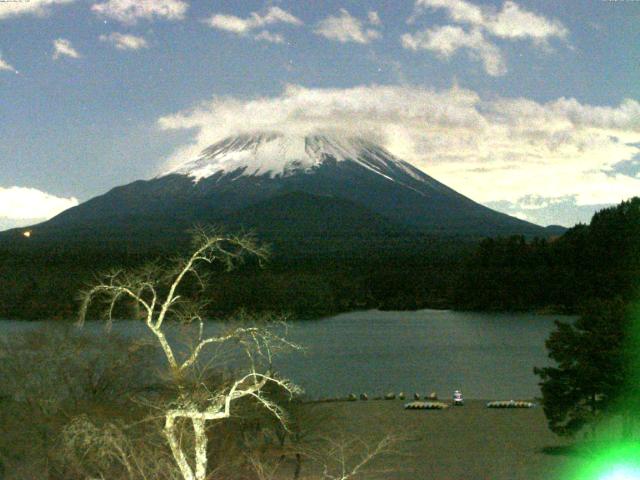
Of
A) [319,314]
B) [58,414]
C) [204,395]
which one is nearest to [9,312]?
[319,314]

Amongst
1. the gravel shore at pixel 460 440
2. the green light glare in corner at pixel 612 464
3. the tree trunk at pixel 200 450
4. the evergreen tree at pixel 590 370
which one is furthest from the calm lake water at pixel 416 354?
the tree trunk at pixel 200 450

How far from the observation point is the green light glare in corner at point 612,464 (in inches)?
490

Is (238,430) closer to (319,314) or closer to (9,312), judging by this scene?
(9,312)

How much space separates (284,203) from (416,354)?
200 feet

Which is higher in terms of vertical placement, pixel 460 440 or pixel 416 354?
pixel 460 440

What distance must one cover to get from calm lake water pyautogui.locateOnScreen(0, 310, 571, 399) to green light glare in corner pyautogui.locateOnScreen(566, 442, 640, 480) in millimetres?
6856

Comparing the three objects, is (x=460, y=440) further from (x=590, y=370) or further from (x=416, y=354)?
(x=416, y=354)

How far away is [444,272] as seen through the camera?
79062 mm

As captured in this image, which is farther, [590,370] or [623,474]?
[590,370]

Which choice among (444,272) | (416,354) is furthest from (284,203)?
(416,354)

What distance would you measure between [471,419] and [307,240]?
69.6 m

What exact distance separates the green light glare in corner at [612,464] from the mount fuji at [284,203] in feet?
210

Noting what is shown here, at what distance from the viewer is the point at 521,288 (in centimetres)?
7162

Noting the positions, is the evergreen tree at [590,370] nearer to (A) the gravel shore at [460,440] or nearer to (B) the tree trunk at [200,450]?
(A) the gravel shore at [460,440]
